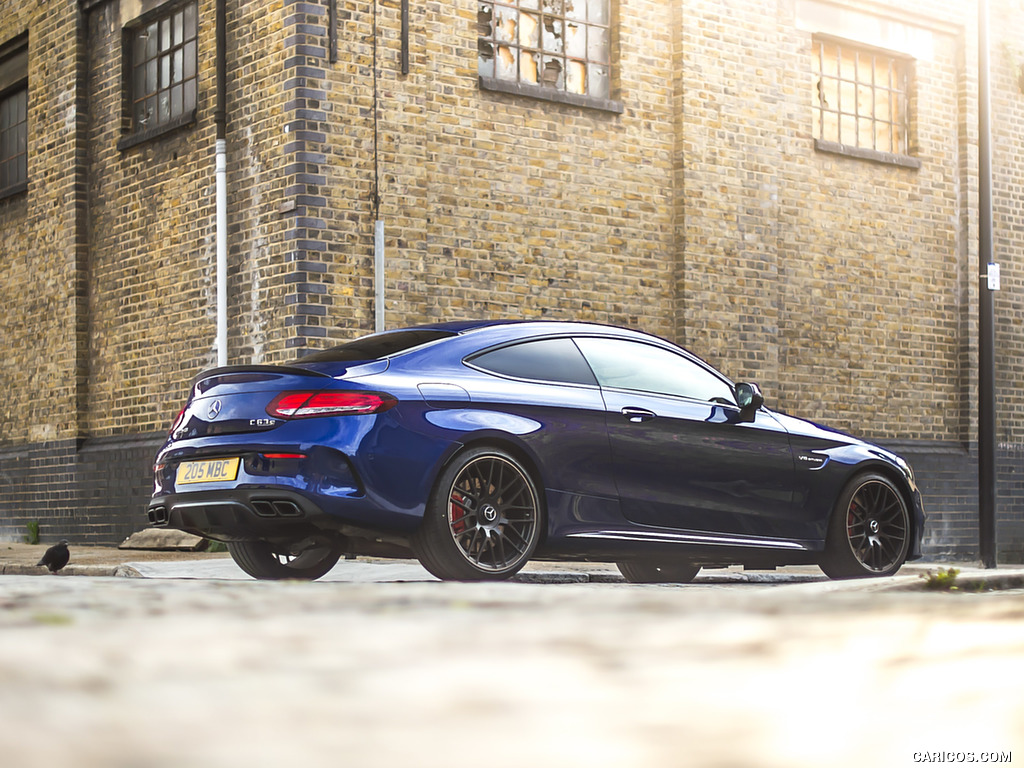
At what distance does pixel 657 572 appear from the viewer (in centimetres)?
913

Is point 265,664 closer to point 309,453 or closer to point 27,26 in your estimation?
point 309,453

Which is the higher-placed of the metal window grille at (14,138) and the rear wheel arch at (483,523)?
the metal window grille at (14,138)

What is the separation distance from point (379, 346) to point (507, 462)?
979 millimetres

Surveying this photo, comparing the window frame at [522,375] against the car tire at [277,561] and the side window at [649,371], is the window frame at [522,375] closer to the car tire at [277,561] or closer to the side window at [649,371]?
A: the side window at [649,371]

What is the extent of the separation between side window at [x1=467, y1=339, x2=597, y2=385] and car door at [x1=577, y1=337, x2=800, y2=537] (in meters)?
0.10

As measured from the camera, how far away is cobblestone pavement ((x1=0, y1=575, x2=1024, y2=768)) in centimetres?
179

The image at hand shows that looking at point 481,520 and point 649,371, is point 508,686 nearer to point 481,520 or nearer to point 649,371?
point 481,520

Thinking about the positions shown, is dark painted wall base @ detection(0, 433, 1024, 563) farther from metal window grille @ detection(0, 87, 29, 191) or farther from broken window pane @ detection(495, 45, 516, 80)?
broken window pane @ detection(495, 45, 516, 80)

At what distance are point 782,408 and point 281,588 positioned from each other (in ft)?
36.0

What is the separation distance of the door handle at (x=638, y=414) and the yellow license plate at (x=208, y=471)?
7.04ft

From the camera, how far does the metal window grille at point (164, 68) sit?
45.9ft

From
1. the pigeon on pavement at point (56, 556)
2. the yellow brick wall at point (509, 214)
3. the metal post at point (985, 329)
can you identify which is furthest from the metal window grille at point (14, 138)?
the metal post at point (985, 329)

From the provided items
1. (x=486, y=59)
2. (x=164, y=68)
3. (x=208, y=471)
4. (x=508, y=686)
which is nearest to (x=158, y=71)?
(x=164, y=68)

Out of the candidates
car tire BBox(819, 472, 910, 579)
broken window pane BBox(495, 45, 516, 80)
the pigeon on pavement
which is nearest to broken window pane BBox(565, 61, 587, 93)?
broken window pane BBox(495, 45, 516, 80)
